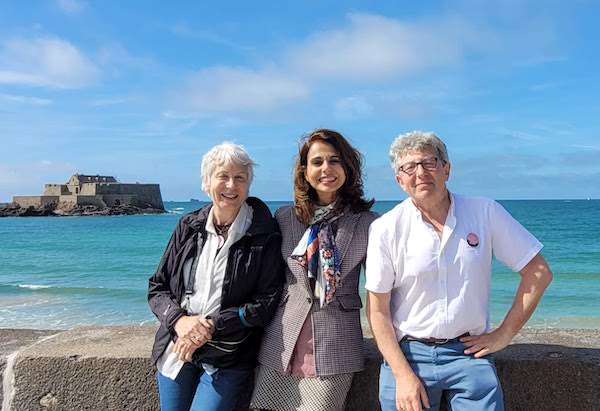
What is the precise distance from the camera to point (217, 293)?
2518 mm

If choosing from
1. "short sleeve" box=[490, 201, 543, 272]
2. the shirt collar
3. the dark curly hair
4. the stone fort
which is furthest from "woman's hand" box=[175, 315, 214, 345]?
the stone fort

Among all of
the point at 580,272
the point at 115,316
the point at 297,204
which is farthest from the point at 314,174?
the point at 580,272

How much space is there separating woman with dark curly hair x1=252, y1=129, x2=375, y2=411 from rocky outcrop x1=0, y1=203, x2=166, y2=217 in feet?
241

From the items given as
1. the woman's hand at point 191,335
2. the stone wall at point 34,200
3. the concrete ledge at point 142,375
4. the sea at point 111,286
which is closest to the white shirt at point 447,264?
the concrete ledge at point 142,375

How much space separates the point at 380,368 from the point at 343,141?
1.07 m

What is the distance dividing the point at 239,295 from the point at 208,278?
0.16 metres

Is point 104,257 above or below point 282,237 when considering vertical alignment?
below

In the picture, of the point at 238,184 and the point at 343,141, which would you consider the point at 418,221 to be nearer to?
the point at 343,141

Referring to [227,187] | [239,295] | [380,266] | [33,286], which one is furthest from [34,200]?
[380,266]

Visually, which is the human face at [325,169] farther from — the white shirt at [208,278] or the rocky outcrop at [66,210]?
the rocky outcrop at [66,210]

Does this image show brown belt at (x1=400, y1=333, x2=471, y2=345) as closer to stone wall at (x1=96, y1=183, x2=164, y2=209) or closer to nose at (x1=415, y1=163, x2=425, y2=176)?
nose at (x1=415, y1=163, x2=425, y2=176)

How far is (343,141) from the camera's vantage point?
2.65 m

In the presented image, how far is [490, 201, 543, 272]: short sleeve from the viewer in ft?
7.32

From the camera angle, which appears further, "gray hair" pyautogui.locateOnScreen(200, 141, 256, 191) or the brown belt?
"gray hair" pyautogui.locateOnScreen(200, 141, 256, 191)
